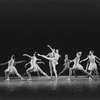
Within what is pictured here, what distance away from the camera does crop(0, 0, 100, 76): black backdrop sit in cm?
1838

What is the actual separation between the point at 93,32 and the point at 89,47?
980 millimetres

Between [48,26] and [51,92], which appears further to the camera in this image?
[48,26]

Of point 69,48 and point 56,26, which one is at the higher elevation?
point 56,26

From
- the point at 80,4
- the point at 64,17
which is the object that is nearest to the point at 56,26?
the point at 64,17

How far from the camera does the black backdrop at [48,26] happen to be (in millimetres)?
18375

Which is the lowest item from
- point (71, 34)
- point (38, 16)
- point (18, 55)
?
point (18, 55)

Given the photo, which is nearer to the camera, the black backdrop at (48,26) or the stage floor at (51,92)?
the stage floor at (51,92)

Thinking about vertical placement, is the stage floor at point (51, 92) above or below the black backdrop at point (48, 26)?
below

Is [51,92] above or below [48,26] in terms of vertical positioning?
below

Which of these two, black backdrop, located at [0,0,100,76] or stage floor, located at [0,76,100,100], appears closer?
stage floor, located at [0,76,100,100]

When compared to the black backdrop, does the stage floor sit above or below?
below

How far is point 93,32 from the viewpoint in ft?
60.9

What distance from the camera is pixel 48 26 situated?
61.2 ft

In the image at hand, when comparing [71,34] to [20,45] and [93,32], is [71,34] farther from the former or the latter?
[20,45]
